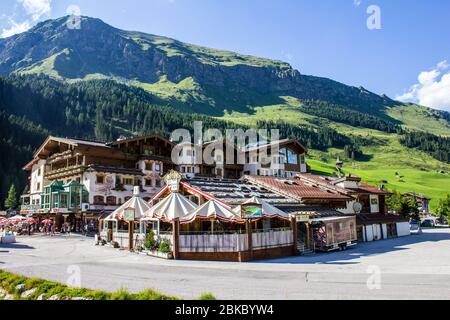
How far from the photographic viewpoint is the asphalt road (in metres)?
16.9

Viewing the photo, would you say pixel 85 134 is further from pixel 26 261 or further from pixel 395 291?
pixel 395 291

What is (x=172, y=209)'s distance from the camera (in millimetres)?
31234

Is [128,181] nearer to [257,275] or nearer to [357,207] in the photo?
[357,207]

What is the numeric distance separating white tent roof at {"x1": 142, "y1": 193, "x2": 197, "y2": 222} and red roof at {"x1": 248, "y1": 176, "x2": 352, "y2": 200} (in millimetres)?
16358

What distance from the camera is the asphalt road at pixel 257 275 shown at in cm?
1688

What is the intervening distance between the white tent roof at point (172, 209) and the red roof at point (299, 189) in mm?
16358

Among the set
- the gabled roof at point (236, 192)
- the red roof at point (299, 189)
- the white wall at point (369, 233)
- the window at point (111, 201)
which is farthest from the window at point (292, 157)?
the window at point (111, 201)

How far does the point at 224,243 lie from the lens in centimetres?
2914

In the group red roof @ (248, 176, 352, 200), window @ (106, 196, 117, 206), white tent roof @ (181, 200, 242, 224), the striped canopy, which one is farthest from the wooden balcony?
the striped canopy

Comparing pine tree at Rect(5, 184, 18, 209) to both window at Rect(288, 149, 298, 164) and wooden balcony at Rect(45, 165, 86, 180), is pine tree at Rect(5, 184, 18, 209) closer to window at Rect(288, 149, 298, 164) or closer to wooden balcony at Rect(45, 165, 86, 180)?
wooden balcony at Rect(45, 165, 86, 180)

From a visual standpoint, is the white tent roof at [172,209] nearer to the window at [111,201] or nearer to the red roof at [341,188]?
the red roof at [341,188]
